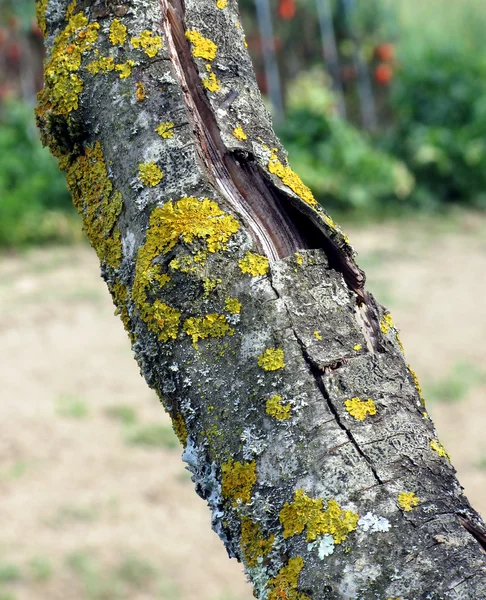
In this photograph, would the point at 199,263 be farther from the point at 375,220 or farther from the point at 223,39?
the point at 375,220

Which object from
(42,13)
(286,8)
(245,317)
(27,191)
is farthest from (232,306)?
(286,8)

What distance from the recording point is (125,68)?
1.06m

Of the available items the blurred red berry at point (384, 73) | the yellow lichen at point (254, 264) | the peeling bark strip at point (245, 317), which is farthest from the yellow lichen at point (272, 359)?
the blurred red berry at point (384, 73)

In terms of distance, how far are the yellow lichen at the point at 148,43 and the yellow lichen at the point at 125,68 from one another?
0.09 feet

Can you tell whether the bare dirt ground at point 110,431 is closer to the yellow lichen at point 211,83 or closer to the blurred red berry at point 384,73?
the yellow lichen at point 211,83

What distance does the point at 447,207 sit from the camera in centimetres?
954

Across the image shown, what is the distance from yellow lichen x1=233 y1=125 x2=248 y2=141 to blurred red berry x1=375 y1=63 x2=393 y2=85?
1009 centimetres

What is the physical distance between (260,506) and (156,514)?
334cm

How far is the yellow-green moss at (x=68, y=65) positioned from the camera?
109 cm

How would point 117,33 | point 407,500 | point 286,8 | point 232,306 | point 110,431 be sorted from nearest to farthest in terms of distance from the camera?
point 407,500, point 232,306, point 117,33, point 110,431, point 286,8

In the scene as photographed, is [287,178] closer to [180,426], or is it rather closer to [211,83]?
[211,83]

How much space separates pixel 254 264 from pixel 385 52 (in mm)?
10290

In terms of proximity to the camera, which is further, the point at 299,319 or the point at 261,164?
the point at 261,164

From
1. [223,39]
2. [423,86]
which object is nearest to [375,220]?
[423,86]
